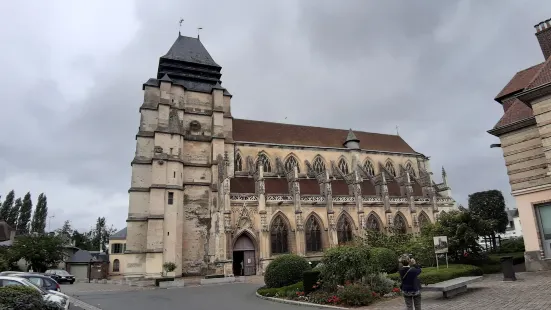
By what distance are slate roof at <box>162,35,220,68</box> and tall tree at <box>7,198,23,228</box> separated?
167 feet

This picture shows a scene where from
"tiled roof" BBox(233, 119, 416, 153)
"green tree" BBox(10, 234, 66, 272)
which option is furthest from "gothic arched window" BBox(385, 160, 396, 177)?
"green tree" BBox(10, 234, 66, 272)

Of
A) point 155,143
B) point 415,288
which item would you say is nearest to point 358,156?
point 155,143

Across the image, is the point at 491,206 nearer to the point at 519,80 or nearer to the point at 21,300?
the point at 519,80

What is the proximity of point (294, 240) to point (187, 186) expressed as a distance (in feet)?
34.0

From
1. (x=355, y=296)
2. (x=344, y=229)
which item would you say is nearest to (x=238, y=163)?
(x=344, y=229)

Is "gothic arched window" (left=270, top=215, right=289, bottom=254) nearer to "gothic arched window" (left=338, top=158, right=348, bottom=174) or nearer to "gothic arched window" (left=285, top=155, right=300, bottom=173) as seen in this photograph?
"gothic arched window" (left=285, top=155, right=300, bottom=173)

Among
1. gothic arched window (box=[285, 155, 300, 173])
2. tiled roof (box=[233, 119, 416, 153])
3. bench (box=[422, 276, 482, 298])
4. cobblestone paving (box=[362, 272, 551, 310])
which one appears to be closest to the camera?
cobblestone paving (box=[362, 272, 551, 310])

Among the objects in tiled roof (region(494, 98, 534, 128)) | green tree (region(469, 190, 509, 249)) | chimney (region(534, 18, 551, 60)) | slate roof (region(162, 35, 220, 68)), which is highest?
slate roof (region(162, 35, 220, 68))

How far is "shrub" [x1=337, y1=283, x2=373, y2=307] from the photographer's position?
37.4 ft

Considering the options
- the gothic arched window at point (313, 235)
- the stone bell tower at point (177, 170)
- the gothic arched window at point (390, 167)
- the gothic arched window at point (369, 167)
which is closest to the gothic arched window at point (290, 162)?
the stone bell tower at point (177, 170)

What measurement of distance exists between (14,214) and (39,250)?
40.2 meters

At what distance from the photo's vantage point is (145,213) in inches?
1169

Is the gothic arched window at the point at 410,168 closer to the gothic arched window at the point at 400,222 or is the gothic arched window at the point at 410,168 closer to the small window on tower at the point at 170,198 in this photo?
the gothic arched window at the point at 400,222

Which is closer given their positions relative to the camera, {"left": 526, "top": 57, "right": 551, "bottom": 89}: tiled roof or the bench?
the bench
